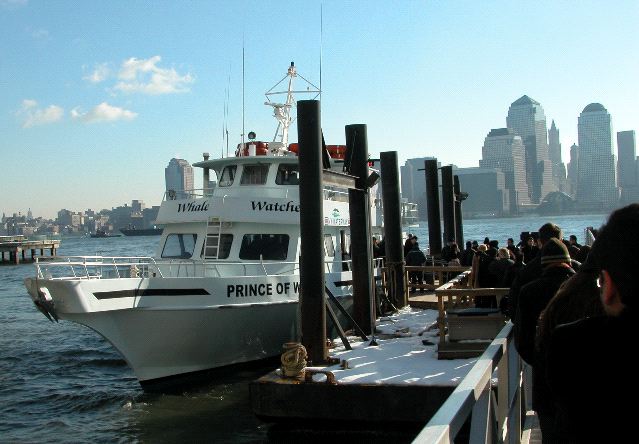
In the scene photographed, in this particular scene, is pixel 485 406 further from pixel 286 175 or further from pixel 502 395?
pixel 286 175

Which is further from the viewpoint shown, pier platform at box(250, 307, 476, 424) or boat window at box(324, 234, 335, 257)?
boat window at box(324, 234, 335, 257)

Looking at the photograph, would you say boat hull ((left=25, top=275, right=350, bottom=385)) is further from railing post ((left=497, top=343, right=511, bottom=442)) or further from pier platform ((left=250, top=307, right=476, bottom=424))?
railing post ((left=497, top=343, right=511, bottom=442))

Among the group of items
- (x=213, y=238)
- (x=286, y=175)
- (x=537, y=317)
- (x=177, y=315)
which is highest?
(x=286, y=175)

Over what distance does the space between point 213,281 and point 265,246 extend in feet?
9.01

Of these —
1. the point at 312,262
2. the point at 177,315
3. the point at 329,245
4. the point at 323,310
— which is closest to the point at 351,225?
the point at 312,262

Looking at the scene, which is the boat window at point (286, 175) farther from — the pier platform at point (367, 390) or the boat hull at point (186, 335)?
the pier platform at point (367, 390)

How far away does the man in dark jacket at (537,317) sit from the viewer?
3516 millimetres

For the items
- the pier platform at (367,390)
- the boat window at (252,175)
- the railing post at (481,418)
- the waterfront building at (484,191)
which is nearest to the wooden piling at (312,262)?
the pier platform at (367,390)

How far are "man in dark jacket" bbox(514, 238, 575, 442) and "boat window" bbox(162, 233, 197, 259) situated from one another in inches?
493

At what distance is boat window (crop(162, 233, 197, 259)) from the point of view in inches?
629

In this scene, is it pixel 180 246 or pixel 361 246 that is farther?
pixel 180 246

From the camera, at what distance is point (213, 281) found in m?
12.9

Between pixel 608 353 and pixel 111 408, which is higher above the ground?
pixel 608 353

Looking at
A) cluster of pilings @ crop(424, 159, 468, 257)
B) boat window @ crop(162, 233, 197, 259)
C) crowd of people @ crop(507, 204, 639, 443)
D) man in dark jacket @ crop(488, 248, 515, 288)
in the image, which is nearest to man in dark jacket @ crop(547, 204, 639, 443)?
crowd of people @ crop(507, 204, 639, 443)
